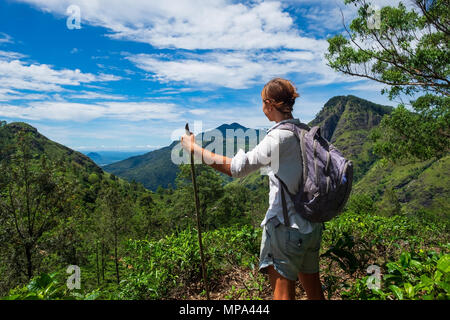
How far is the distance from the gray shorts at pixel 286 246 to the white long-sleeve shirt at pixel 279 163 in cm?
5

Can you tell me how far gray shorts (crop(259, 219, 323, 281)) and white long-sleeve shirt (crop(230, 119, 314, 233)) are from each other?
2.1 inches

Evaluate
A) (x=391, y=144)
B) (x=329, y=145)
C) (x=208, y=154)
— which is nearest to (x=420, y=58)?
(x=391, y=144)

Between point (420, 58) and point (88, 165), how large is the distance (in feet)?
→ 476

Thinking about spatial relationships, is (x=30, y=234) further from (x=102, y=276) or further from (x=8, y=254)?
(x=102, y=276)

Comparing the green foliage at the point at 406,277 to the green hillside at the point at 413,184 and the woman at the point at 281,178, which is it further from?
the green hillside at the point at 413,184

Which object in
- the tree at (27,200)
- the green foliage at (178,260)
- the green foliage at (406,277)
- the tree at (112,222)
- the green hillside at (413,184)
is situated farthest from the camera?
the green hillside at (413,184)

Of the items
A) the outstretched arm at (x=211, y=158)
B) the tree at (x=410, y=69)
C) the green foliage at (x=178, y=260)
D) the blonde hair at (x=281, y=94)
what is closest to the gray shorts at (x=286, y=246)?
the outstretched arm at (x=211, y=158)

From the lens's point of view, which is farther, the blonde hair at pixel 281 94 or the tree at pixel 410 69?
the tree at pixel 410 69

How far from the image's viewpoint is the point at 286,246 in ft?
6.15

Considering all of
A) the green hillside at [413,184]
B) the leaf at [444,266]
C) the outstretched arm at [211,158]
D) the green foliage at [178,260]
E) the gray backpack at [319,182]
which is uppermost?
the outstretched arm at [211,158]

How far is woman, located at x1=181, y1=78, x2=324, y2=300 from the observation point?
1829 millimetres

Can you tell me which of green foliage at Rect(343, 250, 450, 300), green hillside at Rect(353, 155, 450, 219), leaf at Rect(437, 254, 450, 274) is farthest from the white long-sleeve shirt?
green hillside at Rect(353, 155, 450, 219)

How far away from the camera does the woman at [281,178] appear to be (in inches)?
72.0

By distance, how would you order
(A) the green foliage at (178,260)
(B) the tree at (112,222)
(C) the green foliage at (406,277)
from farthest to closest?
(B) the tree at (112,222), (A) the green foliage at (178,260), (C) the green foliage at (406,277)
